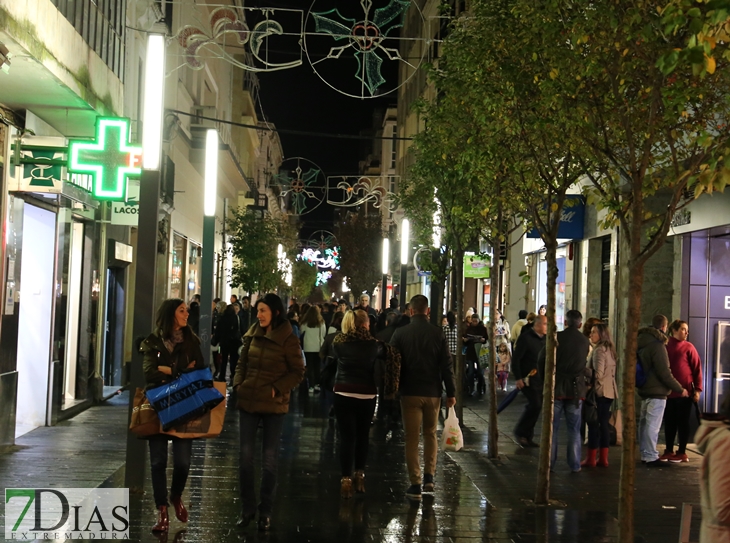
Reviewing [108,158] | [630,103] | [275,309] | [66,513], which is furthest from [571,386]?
[108,158]

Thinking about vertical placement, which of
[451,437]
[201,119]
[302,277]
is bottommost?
[451,437]

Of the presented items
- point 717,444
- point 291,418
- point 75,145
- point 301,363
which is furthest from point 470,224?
point 717,444

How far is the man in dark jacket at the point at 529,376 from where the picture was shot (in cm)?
1470

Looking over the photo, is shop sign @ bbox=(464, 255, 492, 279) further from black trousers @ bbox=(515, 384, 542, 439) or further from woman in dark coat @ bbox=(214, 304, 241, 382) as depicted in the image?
black trousers @ bbox=(515, 384, 542, 439)

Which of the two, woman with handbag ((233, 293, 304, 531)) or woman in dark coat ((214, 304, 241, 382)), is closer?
woman with handbag ((233, 293, 304, 531))

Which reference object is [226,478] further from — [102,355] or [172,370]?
[102,355]

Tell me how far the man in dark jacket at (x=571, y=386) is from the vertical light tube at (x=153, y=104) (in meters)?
5.73

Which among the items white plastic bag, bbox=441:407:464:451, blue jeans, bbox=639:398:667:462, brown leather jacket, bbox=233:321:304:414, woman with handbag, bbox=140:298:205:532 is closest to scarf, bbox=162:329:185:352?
woman with handbag, bbox=140:298:205:532

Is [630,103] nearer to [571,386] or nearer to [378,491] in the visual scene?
[378,491]

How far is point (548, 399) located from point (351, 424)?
7.21 ft

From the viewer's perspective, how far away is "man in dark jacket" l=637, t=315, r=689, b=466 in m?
13.0

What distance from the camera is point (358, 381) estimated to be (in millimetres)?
10023

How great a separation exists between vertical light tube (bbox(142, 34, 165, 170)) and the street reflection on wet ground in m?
3.48

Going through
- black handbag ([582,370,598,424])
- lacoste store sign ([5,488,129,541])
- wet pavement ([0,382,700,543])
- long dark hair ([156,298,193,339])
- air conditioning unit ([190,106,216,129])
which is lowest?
wet pavement ([0,382,700,543])
